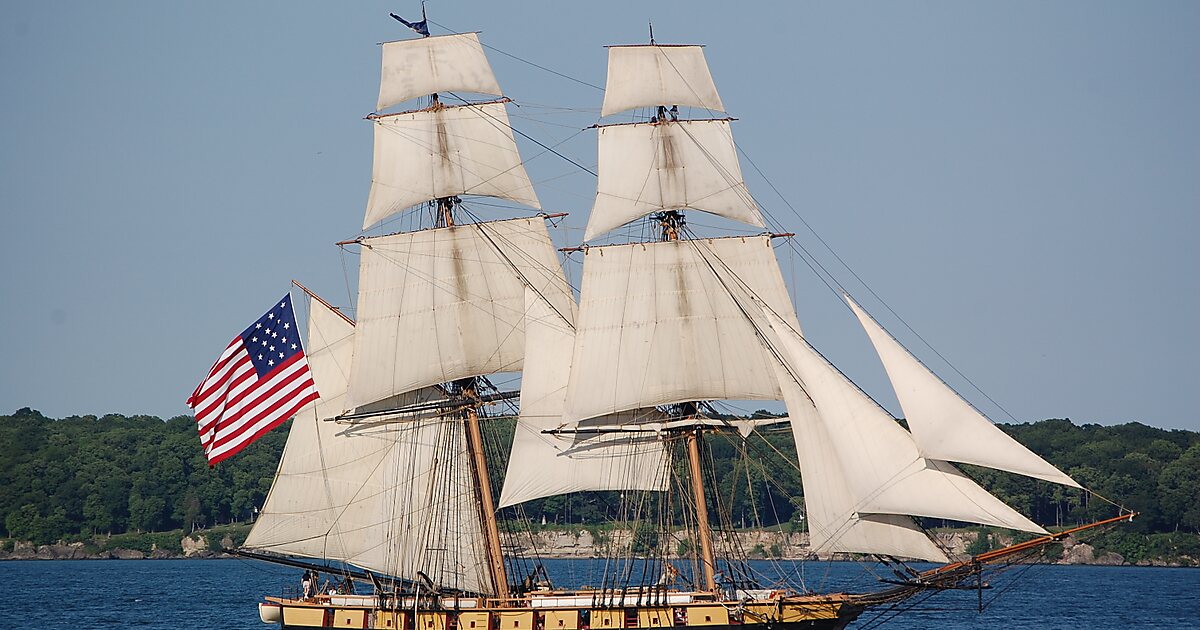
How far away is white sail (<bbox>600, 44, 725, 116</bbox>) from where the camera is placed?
230ft

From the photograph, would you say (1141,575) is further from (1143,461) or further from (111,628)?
(111,628)

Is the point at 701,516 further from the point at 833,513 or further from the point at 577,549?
the point at 577,549

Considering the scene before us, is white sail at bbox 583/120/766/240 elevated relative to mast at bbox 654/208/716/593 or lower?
elevated

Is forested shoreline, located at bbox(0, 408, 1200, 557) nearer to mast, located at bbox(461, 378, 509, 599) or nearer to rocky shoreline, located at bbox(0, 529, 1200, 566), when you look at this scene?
rocky shoreline, located at bbox(0, 529, 1200, 566)

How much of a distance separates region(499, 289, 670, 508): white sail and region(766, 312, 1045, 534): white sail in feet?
33.9

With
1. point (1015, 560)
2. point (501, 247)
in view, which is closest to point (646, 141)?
point (501, 247)

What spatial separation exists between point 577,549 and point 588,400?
103 meters

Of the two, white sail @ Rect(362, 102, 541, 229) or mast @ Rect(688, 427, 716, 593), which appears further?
white sail @ Rect(362, 102, 541, 229)

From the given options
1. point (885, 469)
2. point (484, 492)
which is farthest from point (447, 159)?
point (885, 469)

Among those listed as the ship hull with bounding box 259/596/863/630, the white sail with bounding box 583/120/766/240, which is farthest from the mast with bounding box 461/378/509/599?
the white sail with bounding box 583/120/766/240

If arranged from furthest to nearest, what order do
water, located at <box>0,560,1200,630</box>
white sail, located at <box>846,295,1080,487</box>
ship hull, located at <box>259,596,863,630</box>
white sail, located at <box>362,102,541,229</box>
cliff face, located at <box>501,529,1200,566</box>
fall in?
cliff face, located at <box>501,529,1200,566</box> → water, located at <box>0,560,1200,630</box> → white sail, located at <box>362,102,541,229</box> → ship hull, located at <box>259,596,863,630</box> → white sail, located at <box>846,295,1080,487</box>

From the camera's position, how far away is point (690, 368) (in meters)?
68.7

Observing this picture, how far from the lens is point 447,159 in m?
75.1

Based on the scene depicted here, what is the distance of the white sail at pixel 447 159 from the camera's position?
246 feet
